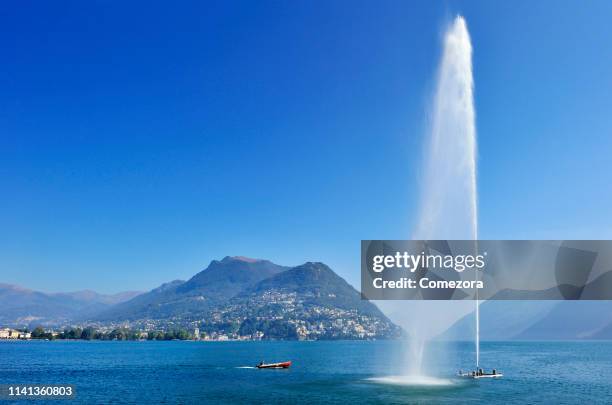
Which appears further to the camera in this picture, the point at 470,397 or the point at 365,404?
the point at 470,397

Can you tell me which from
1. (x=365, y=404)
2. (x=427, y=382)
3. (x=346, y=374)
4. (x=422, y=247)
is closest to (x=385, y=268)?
(x=422, y=247)

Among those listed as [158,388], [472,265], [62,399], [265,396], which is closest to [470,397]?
[472,265]

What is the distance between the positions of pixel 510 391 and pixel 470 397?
39.9ft

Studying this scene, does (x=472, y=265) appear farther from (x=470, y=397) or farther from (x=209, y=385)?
(x=209, y=385)

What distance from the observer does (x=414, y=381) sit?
3179 inches

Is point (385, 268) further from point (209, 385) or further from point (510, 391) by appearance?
point (209, 385)

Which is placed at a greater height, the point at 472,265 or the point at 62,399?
the point at 472,265

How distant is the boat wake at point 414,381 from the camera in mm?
77238

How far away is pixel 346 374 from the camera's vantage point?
103875 mm

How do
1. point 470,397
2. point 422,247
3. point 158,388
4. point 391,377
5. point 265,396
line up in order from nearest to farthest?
point 470,397, point 265,396, point 422,247, point 158,388, point 391,377

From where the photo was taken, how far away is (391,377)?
294ft

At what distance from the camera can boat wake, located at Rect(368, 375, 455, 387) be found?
7724cm

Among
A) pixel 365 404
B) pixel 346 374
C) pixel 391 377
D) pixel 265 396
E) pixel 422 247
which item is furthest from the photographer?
pixel 346 374

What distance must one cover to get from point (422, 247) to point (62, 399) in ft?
171
